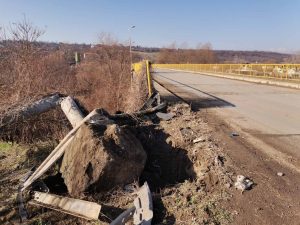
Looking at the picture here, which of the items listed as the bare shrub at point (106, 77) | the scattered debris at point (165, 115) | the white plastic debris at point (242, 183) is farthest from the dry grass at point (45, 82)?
the white plastic debris at point (242, 183)

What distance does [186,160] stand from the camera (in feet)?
24.2

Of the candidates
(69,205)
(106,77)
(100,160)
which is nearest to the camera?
(69,205)

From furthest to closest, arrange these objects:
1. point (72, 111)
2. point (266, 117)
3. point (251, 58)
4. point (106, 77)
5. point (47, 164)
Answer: point (251, 58), point (106, 77), point (266, 117), point (72, 111), point (47, 164)

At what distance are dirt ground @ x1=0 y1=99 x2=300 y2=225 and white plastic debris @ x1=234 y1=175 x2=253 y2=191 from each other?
8 centimetres

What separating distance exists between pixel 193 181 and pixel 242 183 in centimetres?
96

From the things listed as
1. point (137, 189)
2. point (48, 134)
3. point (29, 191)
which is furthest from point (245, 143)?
point (48, 134)

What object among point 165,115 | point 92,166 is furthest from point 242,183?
point 165,115

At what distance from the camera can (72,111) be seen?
31.7ft

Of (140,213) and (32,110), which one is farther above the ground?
(32,110)

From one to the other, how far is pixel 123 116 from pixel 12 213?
3.74 metres

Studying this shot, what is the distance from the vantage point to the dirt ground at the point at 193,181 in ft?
16.1

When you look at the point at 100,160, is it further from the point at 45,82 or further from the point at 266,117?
the point at 45,82

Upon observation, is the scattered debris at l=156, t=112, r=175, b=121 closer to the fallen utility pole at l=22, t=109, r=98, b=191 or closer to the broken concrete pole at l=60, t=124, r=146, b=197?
the broken concrete pole at l=60, t=124, r=146, b=197

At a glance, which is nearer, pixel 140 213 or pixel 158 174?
pixel 140 213
